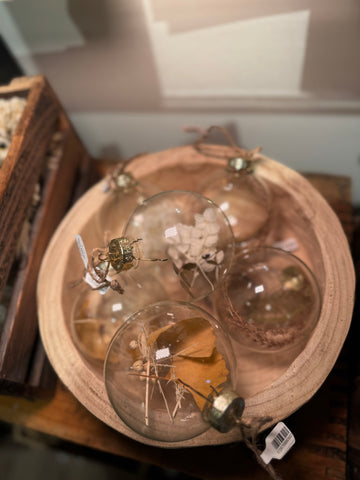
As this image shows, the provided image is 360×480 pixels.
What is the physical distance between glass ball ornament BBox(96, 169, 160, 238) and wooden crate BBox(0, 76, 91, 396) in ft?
0.59

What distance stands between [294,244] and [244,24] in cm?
60

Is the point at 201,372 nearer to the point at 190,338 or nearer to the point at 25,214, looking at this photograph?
the point at 190,338

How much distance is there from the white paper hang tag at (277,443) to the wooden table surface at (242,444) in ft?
0.33

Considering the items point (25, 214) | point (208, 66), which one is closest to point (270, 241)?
point (208, 66)

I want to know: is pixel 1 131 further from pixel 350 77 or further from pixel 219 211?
pixel 350 77

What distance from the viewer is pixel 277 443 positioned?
0.74 m

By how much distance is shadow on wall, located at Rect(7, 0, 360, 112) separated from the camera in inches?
39.8

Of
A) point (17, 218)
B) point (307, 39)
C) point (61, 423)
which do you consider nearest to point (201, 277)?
point (17, 218)

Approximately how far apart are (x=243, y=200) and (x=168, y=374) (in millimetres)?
490

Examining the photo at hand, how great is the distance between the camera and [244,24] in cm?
105

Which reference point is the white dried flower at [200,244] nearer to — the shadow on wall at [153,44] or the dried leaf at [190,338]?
the dried leaf at [190,338]

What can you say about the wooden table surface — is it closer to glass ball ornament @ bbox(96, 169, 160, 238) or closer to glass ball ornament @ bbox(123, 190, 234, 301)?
glass ball ornament @ bbox(123, 190, 234, 301)

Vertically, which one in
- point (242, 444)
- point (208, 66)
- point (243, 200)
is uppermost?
point (208, 66)

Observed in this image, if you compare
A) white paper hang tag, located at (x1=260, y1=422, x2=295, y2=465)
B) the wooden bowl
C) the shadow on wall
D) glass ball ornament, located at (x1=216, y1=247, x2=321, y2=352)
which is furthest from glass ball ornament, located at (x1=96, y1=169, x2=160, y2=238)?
white paper hang tag, located at (x1=260, y1=422, x2=295, y2=465)
